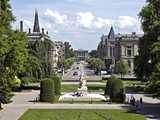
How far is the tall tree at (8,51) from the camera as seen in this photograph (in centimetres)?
4888

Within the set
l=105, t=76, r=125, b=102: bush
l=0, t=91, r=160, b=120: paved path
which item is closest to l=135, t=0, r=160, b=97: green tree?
l=105, t=76, r=125, b=102: bush

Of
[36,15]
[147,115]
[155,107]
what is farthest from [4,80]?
[36,15]

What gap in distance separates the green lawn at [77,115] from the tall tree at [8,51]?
135 inches

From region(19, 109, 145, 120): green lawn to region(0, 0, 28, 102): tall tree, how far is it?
3432 millimetres

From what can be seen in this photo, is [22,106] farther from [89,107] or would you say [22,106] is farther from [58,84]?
[58,84]

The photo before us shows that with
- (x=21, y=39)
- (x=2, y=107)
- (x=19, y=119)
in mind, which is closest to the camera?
(x=19, y=119)

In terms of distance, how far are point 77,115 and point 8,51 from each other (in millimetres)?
18078

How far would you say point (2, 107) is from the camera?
55.2m

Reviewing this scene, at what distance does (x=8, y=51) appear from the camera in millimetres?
62531

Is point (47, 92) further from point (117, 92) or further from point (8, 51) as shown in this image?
point (117, 92)

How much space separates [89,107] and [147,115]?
368 inches

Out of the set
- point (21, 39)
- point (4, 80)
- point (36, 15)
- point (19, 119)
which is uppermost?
point (36, 15)

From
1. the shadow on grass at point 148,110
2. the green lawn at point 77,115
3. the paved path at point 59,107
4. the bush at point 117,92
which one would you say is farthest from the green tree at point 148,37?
the green lawn at point 77,115

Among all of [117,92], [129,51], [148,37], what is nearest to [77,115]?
[117,92]
